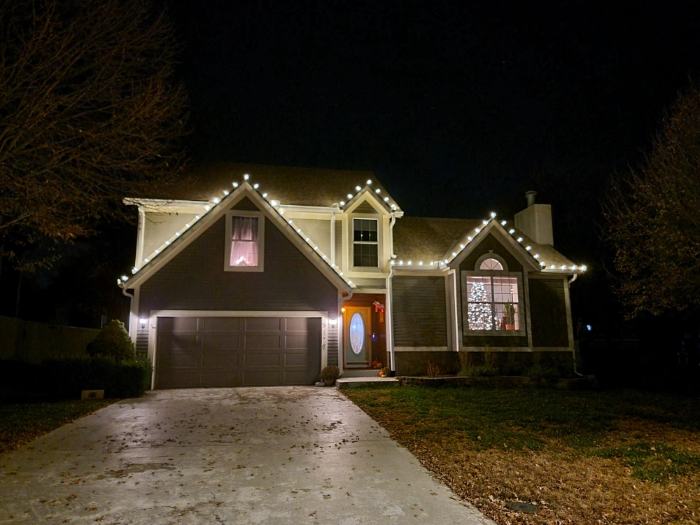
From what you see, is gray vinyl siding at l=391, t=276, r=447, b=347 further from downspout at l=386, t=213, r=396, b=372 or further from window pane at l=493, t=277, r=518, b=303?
window pane at l=493, t=277, r=518, b=303

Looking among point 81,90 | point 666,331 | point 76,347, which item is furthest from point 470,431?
point 76,347

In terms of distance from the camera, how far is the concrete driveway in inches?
197

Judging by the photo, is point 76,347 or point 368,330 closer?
point 368,330

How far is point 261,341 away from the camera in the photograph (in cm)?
1543

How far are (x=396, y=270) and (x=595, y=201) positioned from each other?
16404mm

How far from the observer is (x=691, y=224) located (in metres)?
12.5

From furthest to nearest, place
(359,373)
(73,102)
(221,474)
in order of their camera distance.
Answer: (359,373), (73,102), (221,474)

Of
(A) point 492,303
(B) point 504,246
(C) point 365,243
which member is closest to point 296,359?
(C) point 365,243

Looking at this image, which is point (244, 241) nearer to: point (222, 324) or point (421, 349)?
Result: point (222, 324)

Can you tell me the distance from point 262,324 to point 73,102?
8110 mm

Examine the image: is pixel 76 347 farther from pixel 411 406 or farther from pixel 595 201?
pixel 595 201

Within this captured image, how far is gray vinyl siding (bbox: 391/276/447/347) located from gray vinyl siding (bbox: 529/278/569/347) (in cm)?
308

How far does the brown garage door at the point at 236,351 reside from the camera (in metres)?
14.9

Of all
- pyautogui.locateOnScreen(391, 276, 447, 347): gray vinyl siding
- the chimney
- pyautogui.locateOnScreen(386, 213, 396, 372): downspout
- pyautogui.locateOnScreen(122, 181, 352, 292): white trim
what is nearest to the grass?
pyautogui.locateOnScreen(122, 181, 352, 292): white trim
